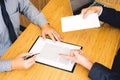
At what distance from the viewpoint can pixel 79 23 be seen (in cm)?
129

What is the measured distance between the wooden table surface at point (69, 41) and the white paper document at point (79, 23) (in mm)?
77

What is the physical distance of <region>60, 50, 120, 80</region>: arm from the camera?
1.06 metres

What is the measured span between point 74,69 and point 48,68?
14 centimetres

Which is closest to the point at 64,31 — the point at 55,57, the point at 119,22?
the point at 55,57

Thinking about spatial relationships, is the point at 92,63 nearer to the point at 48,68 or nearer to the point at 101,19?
the point at 48,68

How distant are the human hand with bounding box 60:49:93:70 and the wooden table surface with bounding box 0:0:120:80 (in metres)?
0.03

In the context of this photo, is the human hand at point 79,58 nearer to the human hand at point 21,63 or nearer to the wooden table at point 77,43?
the wooden table at point 77,43

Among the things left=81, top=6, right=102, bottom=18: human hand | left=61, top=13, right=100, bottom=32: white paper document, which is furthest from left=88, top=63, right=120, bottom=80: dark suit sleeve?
left=81, top=6, right=102, bottom=18: human hand

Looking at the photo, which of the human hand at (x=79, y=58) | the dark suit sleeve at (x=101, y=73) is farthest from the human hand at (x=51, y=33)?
the dark suit sleeve at (x=101, y=73)

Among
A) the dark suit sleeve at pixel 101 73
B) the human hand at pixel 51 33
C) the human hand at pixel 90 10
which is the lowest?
the dark suit sleeve at pixel 101 73

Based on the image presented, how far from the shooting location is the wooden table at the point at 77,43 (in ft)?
3.64

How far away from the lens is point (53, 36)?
132cm

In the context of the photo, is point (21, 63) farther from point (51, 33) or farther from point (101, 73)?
point (101, 73)

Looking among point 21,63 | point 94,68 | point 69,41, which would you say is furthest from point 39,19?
point 94,68
